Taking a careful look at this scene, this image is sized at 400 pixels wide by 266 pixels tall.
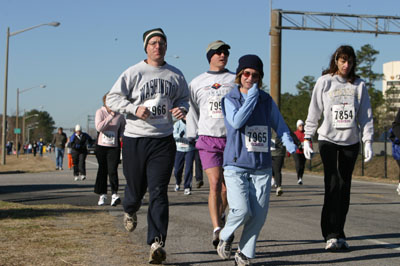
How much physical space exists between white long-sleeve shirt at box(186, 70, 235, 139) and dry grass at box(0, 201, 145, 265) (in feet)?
4.92

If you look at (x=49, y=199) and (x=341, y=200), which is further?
(x=49, y=199)

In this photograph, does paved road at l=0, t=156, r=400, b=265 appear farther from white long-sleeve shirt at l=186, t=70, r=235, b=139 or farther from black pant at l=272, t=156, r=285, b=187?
white long-sleeve shirt at l=186, t=70, r=235, b=139

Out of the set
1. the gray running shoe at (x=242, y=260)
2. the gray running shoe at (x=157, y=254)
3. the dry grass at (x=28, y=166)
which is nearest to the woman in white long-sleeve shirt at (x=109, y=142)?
the gray running shoe at (x=157, y=254)

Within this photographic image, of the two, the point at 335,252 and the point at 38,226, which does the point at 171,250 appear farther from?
the point at 38,226

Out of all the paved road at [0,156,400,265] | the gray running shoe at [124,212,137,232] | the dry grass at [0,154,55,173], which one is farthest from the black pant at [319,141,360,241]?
the dry grass at [0,154,55,173]

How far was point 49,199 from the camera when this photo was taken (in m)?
13.5

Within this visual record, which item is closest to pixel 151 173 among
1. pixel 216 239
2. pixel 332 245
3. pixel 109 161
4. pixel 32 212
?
pixel 216 239

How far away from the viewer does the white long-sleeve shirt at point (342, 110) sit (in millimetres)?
7152

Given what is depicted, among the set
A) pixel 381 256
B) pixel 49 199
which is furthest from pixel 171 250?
pixel 49 199

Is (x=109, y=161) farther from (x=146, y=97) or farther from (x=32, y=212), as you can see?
(x=146, y=97)

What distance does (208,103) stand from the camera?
738 cm

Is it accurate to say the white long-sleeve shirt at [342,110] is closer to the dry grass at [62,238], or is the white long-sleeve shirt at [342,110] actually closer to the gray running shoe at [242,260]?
the gray running shoe at [242,260]

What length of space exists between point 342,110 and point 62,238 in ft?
11.2

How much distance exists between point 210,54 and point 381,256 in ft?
9.55
